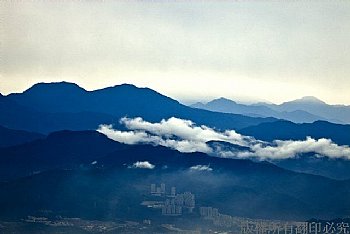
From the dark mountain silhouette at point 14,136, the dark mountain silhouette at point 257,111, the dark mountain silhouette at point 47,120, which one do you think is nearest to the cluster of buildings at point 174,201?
the dark mountain silhouette at point 47,120

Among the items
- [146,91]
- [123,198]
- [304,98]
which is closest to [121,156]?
[123,198]

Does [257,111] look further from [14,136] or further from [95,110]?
[14,136]

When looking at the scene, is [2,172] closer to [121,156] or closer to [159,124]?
[121,156]

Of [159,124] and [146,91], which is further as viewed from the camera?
[159,124]

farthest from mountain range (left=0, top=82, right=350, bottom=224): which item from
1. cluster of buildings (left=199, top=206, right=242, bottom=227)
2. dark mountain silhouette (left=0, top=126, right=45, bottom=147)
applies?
cluster of buildings (left=199, top=206, right=242, bottom=227)

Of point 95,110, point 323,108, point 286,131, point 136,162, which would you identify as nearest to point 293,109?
point 286,131

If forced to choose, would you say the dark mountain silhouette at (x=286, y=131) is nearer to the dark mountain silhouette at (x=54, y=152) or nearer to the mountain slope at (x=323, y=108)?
the mountain slope at (x=323, y=108)

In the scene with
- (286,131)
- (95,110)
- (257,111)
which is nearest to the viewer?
(257,111)

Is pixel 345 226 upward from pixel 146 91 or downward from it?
downward
